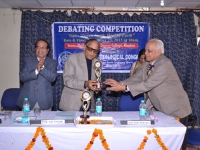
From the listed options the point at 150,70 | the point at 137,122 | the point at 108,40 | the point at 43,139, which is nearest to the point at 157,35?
the point at 108,40

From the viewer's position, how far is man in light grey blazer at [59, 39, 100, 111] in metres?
3.24

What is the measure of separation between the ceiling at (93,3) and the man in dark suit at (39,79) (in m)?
1.61

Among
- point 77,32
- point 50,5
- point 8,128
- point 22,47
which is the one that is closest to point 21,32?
point 22,47

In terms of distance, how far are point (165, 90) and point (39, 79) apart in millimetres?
1750

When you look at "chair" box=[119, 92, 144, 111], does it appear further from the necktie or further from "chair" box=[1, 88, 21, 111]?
"chair" box=[1, 88, 21, 111]

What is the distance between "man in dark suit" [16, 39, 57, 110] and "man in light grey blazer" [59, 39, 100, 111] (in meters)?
0.25

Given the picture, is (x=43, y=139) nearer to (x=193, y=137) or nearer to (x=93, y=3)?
(x=193, y=137)

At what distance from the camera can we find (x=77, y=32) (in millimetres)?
5051

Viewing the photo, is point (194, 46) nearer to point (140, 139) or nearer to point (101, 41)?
point (101, 41)

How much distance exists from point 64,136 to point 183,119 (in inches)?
59.7

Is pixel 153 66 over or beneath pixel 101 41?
beneath

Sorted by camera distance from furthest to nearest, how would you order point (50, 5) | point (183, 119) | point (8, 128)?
point (50, 5) < point (183, 119) < point (8, 128)

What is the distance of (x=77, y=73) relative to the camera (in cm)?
333

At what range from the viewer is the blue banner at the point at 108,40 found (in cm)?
505
